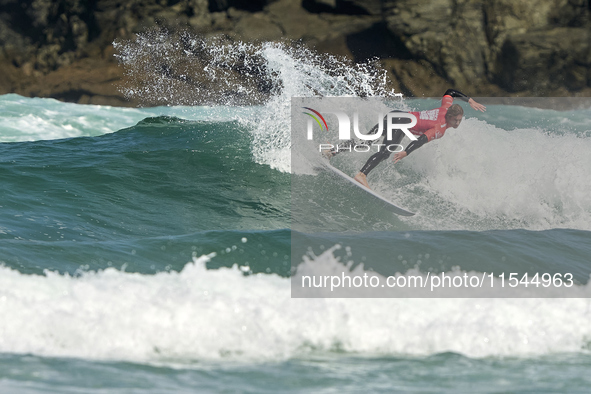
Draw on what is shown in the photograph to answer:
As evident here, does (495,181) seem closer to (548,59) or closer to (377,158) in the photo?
(377,158)

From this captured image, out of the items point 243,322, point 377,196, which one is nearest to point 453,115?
point 377,196

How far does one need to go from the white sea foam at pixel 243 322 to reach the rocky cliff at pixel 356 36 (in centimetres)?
1569

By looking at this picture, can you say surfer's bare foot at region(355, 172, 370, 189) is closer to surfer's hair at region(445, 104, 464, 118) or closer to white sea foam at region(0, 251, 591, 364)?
surfer's hair at region(445, 104, 464, 118)

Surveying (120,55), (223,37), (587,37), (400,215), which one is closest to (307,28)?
(223,37)

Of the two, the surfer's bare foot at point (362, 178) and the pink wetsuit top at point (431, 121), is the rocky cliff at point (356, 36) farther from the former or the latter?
the surfer's bare foot at point (362, 178)

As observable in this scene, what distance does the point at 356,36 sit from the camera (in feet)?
63.2

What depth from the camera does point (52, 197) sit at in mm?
6602

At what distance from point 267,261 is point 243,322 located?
4.21 ft

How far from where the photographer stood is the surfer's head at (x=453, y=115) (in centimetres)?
719

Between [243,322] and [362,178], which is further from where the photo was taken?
[362,178]

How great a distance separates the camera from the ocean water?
305cm

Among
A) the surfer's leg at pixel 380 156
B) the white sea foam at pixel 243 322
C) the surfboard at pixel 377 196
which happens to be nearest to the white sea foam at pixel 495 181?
the surfboard at pixel 377 196

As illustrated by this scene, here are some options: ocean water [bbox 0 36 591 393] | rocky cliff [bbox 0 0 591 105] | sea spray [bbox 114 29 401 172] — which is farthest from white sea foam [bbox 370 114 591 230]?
rocky cliff [bbox 0 0 591 105]

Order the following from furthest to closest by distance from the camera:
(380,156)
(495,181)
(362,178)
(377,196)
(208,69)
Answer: (208,69) < (495,181) < (380,156) < (362,178) < (377,196)
